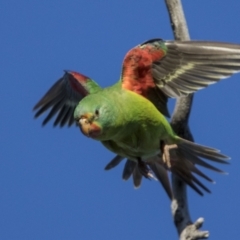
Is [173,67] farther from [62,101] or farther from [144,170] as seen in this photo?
[62,101]

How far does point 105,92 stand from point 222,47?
1264 millimetres

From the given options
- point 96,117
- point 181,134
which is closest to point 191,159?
point 181,134

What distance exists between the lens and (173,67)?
25.6 ft

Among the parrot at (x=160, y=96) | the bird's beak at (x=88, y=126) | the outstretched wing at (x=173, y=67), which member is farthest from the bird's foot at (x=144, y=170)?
the bird's beak at (x=88, y=126)

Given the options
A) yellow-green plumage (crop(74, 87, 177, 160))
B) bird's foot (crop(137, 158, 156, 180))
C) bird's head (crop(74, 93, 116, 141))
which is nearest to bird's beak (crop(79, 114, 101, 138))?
bird's head (crop(74, 93, 116, 141))

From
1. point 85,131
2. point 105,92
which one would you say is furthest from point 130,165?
point 85,131

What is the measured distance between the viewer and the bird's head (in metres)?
6.52

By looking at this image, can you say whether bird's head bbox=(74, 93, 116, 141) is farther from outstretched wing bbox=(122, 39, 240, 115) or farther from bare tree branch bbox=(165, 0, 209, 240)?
outstretched wing bbox=(122, 39, 240, 115)

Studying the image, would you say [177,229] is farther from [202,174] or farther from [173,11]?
[173,11]

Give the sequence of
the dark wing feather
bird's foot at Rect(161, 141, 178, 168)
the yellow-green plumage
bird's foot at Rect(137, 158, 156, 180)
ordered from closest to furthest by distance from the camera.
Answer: the yellow-green plumage < bird's foot at Rect(161, 141, 178, 168) < the dark wing feather < bird's foot at Rect(137, 158, 156, 180)

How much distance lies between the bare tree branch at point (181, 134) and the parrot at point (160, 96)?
98mm

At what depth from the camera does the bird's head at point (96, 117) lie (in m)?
6.52

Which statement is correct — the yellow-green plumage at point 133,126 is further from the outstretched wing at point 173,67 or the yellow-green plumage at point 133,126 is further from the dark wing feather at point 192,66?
the dark wing feather at point 192,66

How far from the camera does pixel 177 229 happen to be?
21.8 ft
